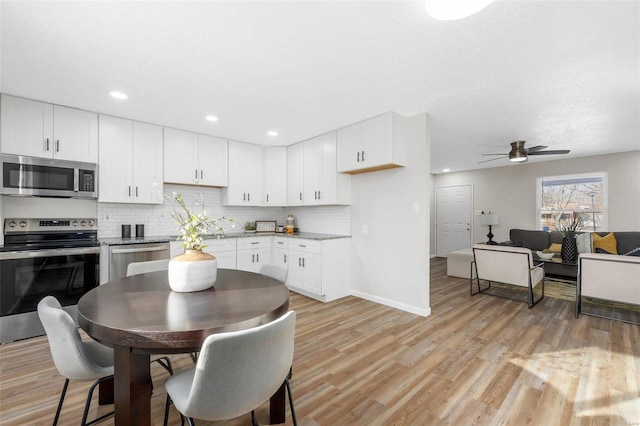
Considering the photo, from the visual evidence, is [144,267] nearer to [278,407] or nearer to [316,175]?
[278,407]

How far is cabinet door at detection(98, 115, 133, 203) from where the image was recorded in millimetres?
3420

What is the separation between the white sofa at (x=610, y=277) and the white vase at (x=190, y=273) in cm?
408

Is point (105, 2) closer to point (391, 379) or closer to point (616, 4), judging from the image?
point (616, 4)

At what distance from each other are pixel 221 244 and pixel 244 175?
1290 mm

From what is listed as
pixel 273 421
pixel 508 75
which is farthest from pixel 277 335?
pixel 508 75

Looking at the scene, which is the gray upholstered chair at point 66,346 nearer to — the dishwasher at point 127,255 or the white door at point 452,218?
the dishwasher at point 127,255

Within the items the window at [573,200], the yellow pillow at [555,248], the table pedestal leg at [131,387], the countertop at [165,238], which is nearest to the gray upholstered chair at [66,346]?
the table pedestal leg at [131,387]

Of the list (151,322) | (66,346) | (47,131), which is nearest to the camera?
(151,322)

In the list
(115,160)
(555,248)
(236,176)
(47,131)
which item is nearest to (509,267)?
(555,248)

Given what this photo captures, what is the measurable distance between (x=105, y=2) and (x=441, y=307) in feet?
14.3

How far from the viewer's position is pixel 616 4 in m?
1.63

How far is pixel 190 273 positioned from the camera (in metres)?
1.66

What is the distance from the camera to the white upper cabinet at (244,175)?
457cm

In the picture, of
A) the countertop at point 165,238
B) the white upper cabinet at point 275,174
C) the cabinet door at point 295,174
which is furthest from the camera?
the white upper cabinet at point 275,174
